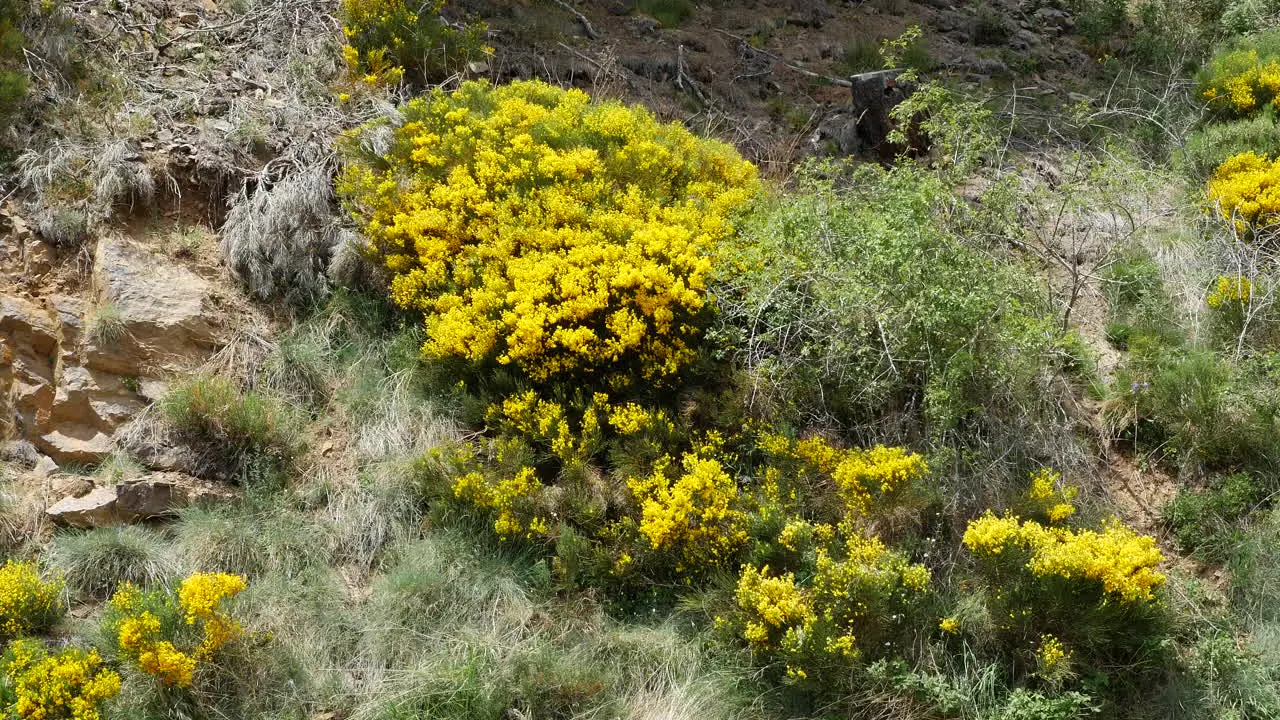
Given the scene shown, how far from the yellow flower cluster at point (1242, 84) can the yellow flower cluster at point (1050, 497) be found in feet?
13.1

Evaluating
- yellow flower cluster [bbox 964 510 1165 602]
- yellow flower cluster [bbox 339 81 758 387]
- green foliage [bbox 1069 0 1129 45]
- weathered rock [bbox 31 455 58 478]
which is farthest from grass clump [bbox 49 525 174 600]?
green foliage [bbox 1069 0 1129 45]

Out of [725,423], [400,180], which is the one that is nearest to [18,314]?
[400,180]

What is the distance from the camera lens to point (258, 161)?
19.3 feet

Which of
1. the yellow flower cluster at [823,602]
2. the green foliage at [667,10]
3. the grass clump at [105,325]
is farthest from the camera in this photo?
the green foliage at [667,10]

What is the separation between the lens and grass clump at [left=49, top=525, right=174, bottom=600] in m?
4.39

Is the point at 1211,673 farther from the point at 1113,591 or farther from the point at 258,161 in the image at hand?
the point at 258,161

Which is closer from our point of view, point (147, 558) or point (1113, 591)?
point (1113, 591)

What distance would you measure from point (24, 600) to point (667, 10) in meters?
6.37

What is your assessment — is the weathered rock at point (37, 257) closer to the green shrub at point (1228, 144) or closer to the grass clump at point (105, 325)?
the grass clump at point (105, 325)

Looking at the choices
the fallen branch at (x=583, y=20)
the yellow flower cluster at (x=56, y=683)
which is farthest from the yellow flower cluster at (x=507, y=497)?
the fallen branch at (x=583, y=20)

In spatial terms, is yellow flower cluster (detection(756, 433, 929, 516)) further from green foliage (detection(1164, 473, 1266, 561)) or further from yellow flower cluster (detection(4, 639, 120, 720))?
yellow flower cluster (detection(4, 639, 120, 720))

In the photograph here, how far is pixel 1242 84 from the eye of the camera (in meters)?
6.85

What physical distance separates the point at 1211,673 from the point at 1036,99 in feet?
16.0

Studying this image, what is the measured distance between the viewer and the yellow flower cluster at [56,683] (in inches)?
146
